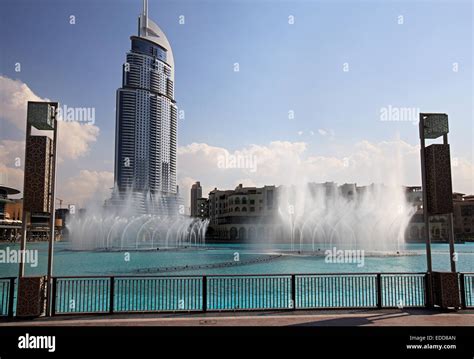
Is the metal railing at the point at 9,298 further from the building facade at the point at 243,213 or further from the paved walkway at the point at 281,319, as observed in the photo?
the building facade at the point at 243,213

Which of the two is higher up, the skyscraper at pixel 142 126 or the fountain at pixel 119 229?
the skyscraper at pixel 142 126

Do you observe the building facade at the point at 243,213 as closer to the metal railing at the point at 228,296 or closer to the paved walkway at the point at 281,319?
the metal railing at the point at 228,296

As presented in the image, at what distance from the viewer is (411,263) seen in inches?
1515

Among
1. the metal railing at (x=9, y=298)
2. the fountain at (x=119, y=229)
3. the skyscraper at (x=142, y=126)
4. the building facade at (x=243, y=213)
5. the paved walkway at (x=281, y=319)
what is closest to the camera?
the paved walkway at (x=281, y=319)

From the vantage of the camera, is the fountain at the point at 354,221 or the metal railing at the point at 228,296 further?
the fountain at the point at 354,221

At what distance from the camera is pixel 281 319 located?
9.95 meters

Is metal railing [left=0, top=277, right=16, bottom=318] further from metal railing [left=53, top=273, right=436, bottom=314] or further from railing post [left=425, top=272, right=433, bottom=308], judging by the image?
railing post [left=425, top=272, right=433, bottom=308]

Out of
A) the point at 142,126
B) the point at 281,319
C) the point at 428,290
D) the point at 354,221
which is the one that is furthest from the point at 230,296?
the point at 142,126

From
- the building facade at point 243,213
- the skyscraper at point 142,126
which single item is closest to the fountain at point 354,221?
the building facade at point 243,213

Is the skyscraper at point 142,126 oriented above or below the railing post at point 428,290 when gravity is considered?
above

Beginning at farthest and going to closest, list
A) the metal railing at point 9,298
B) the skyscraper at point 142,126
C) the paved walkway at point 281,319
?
the skyscraper at point 142,126 → the metal railing at point 9,298 → the paved walkway at point 281,319

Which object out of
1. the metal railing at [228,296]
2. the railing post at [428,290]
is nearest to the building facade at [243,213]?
the metal railing at [228,296]

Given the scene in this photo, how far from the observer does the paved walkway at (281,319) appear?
30.9 feet
